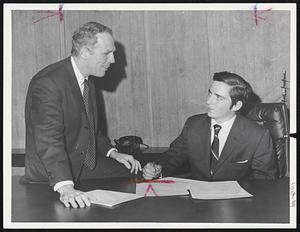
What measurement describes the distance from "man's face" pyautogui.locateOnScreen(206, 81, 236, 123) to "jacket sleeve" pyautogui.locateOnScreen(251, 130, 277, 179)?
282 mm

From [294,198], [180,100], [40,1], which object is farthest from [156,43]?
[294,198]

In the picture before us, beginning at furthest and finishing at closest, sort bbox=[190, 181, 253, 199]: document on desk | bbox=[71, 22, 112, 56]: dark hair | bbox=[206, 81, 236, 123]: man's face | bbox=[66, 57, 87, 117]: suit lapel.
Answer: bbox=[206, 81, 236, 123]: man's face < bbox=[71, 22, 112, 56]: dark hair < bbox=[66, 57, 87, 117]: suit lapel < bbox=[190, 181, 253, 199]: document on desk

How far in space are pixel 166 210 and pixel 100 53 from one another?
4.18 feet

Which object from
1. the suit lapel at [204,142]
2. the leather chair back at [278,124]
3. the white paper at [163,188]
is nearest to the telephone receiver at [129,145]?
the suit lapel at [204,142]

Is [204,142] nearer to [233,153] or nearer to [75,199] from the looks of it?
[233,153]

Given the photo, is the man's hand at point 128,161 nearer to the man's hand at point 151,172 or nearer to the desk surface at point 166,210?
the man's hand at point 151,172

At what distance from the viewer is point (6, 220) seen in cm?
203

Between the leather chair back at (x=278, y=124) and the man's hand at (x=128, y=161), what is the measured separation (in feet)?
3.08

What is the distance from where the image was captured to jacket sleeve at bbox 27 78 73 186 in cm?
224

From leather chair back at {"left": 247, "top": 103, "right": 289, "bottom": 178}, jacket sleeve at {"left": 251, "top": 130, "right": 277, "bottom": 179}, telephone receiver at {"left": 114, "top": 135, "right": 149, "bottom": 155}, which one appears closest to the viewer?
jacket sleeve at {"left": 251, "top": 130, "right": 277, "bottom": 179}

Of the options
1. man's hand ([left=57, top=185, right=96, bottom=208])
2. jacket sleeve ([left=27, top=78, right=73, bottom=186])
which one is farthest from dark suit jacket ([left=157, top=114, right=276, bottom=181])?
man's hand ([left=57, top=185, right=96, bottom=208])

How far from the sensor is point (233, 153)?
2906 millimetres

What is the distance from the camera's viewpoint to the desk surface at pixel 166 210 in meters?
1.82

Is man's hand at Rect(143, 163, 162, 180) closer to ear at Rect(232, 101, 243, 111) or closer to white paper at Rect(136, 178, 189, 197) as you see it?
white paper at Rect(136, 178, 189, 197)
